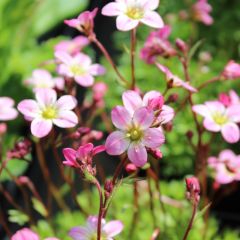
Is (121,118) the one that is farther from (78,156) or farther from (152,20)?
(152,20)

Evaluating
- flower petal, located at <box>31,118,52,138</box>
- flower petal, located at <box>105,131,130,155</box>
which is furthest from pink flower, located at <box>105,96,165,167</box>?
flower petal, located at <box>31,118,52,138</box>

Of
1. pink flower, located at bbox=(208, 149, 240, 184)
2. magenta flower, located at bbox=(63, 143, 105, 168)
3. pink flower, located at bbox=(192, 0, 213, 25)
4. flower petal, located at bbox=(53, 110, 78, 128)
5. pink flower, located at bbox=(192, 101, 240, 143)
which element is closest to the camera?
magenta flower, located at bbox=(63, 143, 105, 168)

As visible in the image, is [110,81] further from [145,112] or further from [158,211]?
[145,112]

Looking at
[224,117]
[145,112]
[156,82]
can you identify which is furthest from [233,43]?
[145,112]

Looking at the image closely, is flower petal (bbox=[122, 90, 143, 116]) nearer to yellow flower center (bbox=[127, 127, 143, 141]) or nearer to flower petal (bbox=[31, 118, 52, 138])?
yellow flower center (bbox=[127, 127, 143, 141])

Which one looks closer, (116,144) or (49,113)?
(116,144)

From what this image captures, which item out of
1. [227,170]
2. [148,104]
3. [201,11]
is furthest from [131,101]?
[201,11]
